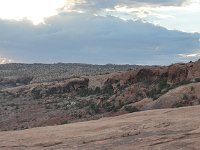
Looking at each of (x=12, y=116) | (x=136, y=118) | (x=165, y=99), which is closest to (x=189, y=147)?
(x=136, y=118)

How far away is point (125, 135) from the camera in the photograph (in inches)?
595

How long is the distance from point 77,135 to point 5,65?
126636 mm

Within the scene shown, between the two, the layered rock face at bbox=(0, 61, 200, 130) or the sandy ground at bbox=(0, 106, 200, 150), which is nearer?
the sandy ground at bbox=(0, 106, 200, 150)

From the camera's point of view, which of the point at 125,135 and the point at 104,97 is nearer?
the point at 125,135

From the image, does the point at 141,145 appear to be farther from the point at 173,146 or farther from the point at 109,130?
the point at 109,130

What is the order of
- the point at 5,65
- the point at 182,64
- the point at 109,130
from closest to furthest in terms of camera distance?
the point at 109,130, the point at 182,64, the point at 5,65

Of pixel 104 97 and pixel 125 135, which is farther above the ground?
pixel 125 135

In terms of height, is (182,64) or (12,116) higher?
(182,64)

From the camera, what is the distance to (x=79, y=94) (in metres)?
59.9

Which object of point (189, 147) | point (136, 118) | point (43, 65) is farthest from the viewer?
point (43, 65)

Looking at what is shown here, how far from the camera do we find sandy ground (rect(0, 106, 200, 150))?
13836mm

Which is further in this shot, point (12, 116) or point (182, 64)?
point (12, 116)

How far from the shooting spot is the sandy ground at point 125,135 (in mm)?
13836

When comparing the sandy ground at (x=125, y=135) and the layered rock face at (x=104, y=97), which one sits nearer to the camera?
the sandy ground at (x=125, y=135)
